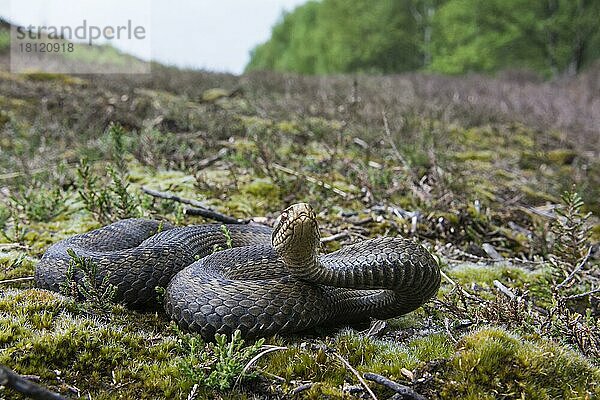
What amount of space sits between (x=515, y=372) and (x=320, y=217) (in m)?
3.62

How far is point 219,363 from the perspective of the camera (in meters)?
2.82

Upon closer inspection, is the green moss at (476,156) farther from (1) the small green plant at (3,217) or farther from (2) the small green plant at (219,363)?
(2) the small green plant at (219,363)

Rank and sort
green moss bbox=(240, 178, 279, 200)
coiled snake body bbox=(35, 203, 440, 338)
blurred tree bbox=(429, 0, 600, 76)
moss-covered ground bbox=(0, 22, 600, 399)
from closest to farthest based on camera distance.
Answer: moss-covered ground bbox=(0, 22, 600, 399) < coiled snake body bbox=(35, 203, 440, 338) < green moss bbox=(240, 178, 279, 200) < blurred tree bbox=(429, 0, 600, 76)

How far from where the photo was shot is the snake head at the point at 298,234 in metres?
3.22

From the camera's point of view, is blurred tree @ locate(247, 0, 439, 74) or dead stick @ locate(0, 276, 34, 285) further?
blurred tree @ locate(247, 0, 439, 74)

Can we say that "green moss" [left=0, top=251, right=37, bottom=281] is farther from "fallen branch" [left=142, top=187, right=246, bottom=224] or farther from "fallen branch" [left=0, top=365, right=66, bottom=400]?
Answer: "fallen branch" [left=0, top=365, right=66, bottom=400]

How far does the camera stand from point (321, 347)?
10.8 feet

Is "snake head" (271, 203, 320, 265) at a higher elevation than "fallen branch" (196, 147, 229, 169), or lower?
lower

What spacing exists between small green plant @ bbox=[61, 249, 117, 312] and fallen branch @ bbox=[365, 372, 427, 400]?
5.90 feet

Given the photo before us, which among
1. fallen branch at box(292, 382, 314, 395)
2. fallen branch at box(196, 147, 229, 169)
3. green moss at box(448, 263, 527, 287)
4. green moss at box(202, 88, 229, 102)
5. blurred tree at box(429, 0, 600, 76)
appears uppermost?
blurred tree at box(429, 0, 600, 76)

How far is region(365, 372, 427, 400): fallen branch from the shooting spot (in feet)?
8.93

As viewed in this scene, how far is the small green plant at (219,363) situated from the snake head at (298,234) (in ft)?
2.07

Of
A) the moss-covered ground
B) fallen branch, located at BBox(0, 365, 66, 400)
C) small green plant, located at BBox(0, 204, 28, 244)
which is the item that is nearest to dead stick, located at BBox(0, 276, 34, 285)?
the moss-covered ground

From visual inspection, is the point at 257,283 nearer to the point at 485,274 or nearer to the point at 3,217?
the point at 485,274
